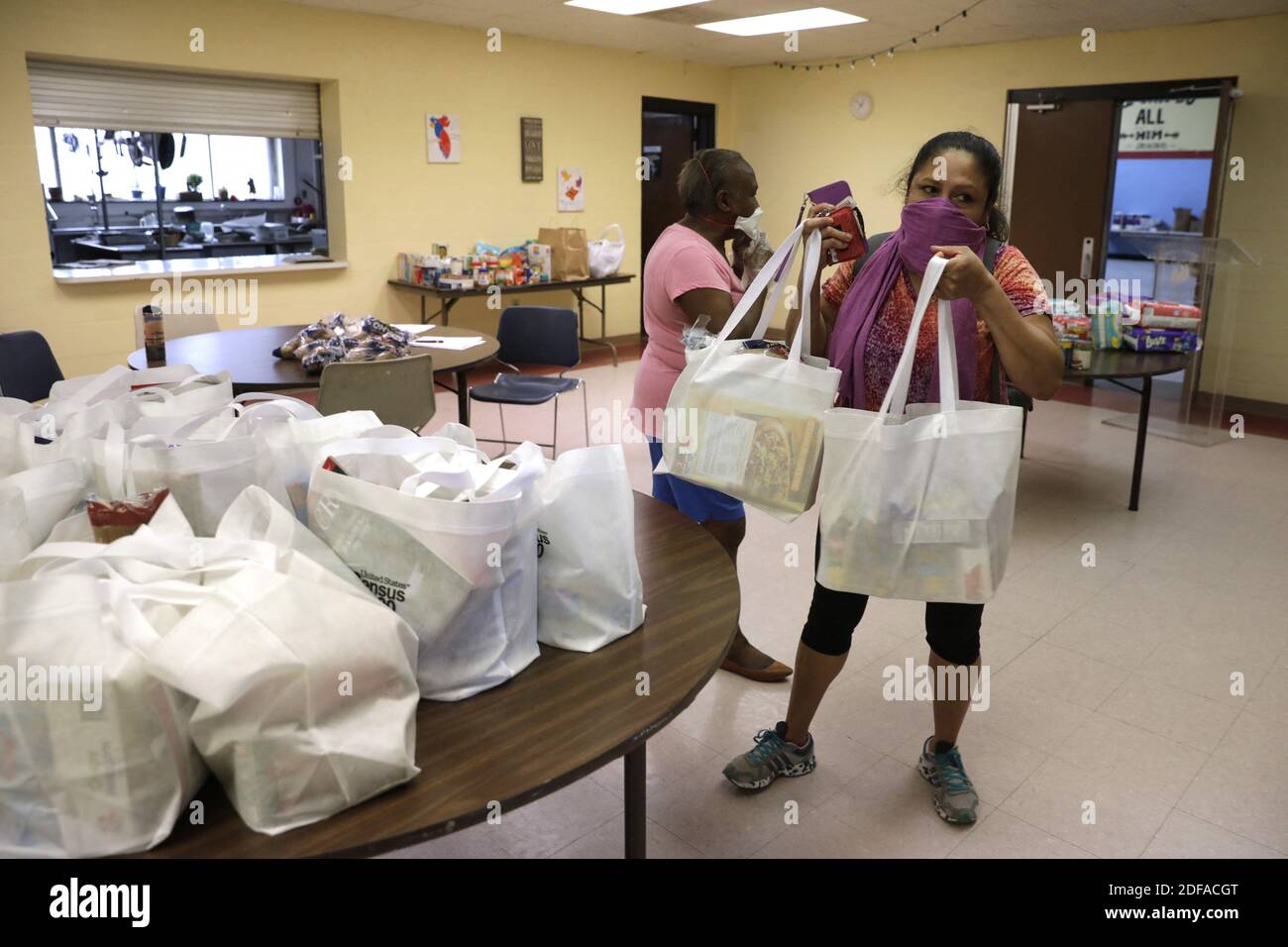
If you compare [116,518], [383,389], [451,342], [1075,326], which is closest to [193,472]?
[116,518]

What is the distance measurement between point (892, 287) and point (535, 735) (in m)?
1.15

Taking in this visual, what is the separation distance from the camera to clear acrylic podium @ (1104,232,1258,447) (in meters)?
5.60

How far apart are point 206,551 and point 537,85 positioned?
7336 mm

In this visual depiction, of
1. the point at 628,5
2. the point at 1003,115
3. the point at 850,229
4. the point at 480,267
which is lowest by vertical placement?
the point at 480,267

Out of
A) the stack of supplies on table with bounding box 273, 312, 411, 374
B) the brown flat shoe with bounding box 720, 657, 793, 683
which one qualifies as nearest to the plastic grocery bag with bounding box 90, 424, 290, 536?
the brown flat shoe with bounding box 720, 657, 793, 683

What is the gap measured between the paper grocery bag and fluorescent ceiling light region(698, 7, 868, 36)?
181cm

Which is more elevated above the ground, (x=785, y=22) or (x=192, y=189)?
(x=785, y=22)

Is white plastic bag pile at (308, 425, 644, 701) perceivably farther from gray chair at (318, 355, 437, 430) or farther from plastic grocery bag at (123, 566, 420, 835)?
gray chair at (318, 355, 437, 430)

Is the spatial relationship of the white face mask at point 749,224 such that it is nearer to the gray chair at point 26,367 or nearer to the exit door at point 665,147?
the gray chair at point 26,367

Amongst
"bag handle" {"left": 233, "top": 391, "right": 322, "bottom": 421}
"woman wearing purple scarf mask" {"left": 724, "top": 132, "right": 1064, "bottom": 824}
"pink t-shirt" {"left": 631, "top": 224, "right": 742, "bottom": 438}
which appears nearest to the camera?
"bag handle" {"left": 233, "top": 391, "right": 322, "bottom": 421}

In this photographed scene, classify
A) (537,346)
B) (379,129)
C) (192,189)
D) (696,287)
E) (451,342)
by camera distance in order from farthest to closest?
(192,189) → (379,129) → (537,346) → (451,342) → (696,287)

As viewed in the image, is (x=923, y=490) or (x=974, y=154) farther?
(x=974, y=154)

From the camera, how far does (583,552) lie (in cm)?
132

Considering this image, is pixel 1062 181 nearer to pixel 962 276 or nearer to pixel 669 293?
pixel 669 293
